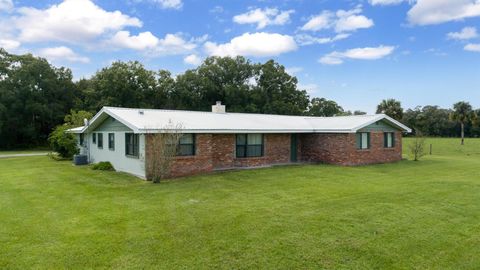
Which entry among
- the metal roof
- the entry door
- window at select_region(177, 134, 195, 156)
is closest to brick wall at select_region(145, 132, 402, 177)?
window at select_region(177, 134, 195, 156)

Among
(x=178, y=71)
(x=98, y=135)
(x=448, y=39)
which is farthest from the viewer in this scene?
(x=178, y=71)

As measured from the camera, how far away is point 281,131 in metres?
18.2

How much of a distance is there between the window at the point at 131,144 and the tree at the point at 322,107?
37216mm

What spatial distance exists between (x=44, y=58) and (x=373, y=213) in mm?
42976

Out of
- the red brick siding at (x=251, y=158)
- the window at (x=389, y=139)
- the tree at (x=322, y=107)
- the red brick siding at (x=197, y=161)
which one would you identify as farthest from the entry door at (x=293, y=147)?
the tree at (x=322, y=107)

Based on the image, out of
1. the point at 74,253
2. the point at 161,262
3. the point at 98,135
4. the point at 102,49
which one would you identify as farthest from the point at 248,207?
the point at 102,49

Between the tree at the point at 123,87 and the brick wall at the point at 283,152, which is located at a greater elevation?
the tree at the point at 123,87

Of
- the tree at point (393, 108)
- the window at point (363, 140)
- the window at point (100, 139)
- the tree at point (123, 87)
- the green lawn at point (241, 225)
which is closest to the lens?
the green lawn at point (241, 225)

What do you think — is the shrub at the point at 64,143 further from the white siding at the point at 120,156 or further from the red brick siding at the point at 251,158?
the red brick siding at the point at 251,158

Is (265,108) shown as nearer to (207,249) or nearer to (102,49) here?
(102,49)

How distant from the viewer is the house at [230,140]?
48.3 feet

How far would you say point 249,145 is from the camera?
17.6 meters

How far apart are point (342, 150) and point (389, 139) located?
15.2ft

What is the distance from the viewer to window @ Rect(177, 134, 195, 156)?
48.0ft
